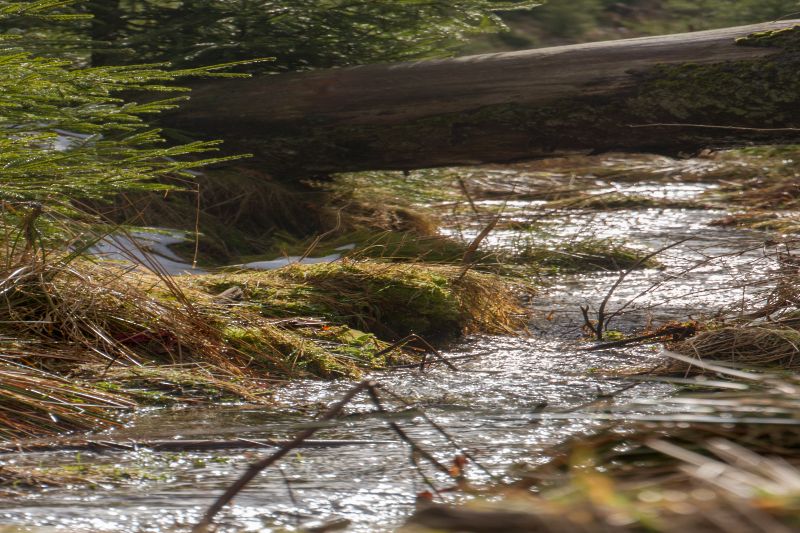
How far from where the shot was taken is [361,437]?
8.58 feet

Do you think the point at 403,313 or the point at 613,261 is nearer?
the point at 403,313

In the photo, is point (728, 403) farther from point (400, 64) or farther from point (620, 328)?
point (400, 64)

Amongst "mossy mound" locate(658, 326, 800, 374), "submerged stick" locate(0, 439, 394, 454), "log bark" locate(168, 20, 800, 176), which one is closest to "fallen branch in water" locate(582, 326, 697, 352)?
"mossy mound" locate(658, 326, 800, 374)

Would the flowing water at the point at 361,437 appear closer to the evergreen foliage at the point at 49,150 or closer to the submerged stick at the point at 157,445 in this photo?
the submerged stick at the point at 157,445

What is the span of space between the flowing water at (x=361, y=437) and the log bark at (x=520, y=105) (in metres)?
1.57

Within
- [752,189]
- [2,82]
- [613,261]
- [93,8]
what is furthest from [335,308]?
[752,189]

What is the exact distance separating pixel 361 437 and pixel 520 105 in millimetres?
3647

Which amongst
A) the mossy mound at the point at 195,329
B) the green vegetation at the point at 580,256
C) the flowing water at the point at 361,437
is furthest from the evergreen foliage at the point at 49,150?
the green vegetation at the point at 580,256

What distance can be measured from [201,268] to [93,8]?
9.03ft

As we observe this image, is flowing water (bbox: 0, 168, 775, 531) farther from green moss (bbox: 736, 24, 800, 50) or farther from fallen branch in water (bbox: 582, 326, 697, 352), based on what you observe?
green moss (bbox: 736, 24, 800, 50)

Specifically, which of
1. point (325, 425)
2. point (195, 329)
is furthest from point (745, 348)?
point (325, 425)

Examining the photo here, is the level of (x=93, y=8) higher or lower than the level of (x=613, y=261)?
higher

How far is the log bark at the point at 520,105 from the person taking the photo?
17.9 ft

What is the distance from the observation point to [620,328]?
4441 mm
